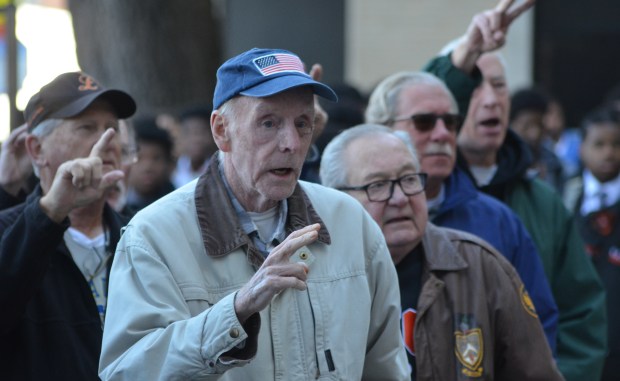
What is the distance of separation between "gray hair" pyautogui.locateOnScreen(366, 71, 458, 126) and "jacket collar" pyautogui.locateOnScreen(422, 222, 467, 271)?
96 cm

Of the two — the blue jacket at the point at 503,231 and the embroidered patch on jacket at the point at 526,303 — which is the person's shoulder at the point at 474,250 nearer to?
the embroidered patch on jacket at the point at 526,303

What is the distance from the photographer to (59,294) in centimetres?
428

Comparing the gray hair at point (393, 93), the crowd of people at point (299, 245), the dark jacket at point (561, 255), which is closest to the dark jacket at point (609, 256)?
the crowd of people at point (299, 245)

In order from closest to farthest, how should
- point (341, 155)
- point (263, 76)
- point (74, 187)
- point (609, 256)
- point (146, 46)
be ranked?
point (263, 76) < point (74, 187) < point (341, 155) < point (609, 256) < point (146, 46)

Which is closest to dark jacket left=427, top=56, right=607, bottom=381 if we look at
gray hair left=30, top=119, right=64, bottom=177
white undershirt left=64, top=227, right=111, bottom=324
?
white undershirt left=64, top=227, right=111, bottom=324

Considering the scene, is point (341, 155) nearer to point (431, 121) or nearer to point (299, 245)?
point (431, 121)

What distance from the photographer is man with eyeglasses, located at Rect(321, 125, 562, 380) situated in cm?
428

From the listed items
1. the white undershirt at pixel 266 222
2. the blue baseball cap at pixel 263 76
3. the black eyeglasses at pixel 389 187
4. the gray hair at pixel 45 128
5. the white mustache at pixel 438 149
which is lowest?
the white mustache at pixel 438 149

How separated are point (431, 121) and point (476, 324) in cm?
134

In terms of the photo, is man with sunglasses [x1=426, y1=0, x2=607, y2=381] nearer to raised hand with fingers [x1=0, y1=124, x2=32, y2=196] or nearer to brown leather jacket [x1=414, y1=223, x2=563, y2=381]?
brown leather jacket [x1=414, y1=223, x2=563, y2=381]

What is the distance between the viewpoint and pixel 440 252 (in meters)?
4.51

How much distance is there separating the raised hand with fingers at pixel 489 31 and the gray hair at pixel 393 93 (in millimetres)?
251

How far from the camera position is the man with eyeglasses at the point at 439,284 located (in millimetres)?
4281

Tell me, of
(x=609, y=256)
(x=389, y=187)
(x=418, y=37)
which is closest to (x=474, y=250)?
(x=389, y=187)
